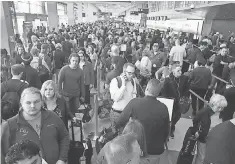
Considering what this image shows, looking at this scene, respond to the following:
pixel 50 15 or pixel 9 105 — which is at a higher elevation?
pixel 50 15

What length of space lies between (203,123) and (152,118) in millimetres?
815

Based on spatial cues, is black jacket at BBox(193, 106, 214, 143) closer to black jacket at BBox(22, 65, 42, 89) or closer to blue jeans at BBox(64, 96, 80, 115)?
blue jeans at BBox(64, 96, 80, 115)

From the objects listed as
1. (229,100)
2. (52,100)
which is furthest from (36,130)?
(229,100)

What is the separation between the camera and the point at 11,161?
4.73 ft

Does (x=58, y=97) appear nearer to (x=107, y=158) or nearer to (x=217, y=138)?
(x=107, y=158)

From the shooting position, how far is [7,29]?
9.56 m

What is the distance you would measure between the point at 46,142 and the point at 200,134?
1.95 metres

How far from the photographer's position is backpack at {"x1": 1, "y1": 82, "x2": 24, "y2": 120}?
2852 millimetres

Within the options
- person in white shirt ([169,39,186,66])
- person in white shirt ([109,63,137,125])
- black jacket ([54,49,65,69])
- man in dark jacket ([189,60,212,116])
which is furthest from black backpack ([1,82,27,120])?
person in white shirt ([169,39,186,66])

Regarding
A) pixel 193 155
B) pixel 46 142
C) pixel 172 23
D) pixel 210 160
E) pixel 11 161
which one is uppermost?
pixel 172 23

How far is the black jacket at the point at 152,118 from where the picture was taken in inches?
99.0

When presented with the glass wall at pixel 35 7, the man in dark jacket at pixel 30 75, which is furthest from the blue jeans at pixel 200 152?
the glass wall at pixel 35 7

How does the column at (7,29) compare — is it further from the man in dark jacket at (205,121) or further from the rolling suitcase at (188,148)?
the man in dark jacket at (205,121)

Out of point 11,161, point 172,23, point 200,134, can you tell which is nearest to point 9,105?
point 11,161
